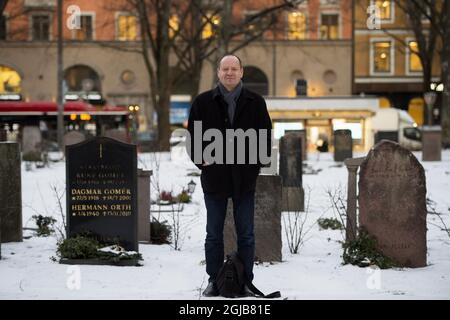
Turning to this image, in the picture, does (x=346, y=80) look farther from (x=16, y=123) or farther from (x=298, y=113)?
(x=16, y=123)

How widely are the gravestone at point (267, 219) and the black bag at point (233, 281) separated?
79.2 inches

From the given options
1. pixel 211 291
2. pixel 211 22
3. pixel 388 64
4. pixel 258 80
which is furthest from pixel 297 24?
pixel 211 291

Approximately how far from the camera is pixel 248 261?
7.07 metres

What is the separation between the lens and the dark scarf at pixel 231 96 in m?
6.86

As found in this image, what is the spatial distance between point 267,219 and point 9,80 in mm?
46579

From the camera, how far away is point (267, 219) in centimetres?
898

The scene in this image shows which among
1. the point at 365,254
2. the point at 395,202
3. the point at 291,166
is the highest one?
the point at 291,166

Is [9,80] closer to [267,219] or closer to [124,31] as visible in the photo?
[124,31]

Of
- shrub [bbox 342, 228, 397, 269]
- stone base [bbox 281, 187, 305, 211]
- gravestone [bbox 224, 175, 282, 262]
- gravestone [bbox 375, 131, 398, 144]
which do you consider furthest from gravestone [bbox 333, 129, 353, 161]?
shrub [bbox 342, 228, 397, 269]

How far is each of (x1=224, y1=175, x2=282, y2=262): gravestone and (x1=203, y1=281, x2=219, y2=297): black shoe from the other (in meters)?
1.99

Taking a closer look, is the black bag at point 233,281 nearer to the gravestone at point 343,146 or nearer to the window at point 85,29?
the gravestone at point 343,146

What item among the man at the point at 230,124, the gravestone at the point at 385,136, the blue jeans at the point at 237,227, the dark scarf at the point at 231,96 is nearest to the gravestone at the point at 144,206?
the blue jeans at the point at 237,227

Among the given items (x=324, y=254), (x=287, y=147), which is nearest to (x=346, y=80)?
(x=287, y=147)
